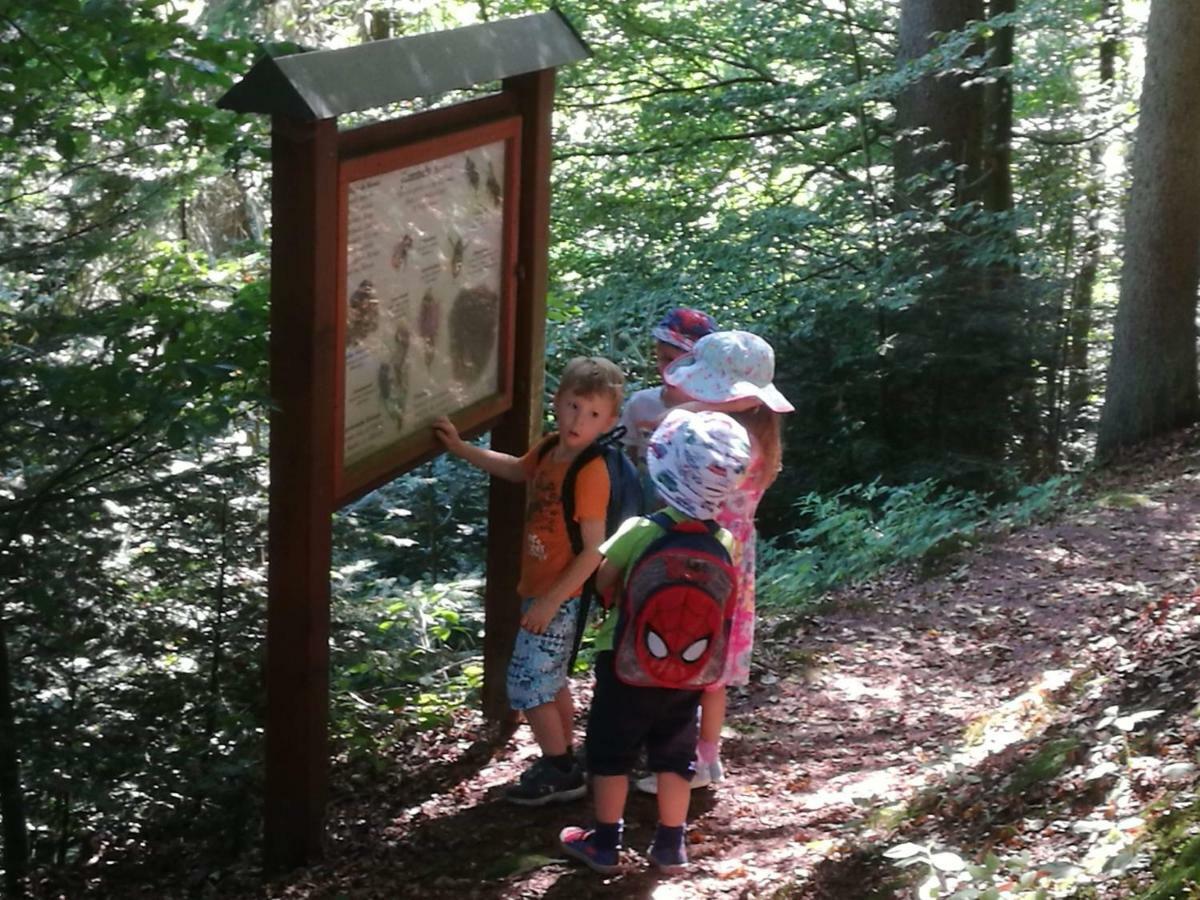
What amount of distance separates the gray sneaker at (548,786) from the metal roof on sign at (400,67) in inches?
95.0

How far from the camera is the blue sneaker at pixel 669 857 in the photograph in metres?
4.52

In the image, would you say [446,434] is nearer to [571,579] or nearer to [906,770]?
[571,579]

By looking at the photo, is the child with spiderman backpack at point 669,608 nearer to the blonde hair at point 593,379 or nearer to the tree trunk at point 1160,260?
the blonde hair at point 593,379

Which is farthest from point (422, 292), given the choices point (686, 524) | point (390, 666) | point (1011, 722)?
point (1011, 722)

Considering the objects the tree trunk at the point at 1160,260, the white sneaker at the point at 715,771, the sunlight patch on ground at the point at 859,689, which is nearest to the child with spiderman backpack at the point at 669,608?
the white sneaker at the point at 715,771

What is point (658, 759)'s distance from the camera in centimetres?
439

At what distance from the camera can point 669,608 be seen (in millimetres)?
4121

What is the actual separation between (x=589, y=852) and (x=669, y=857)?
26cm

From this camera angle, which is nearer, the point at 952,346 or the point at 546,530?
the point at 546,530

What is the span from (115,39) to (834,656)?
444 cm

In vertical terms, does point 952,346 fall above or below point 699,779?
above

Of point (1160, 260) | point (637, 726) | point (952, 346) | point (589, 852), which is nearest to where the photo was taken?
point (637, 726)

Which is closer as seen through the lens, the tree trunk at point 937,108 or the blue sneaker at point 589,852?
the blue sneaker at point 589,852

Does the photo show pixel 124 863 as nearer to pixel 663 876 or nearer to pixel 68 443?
pixel 68 443
